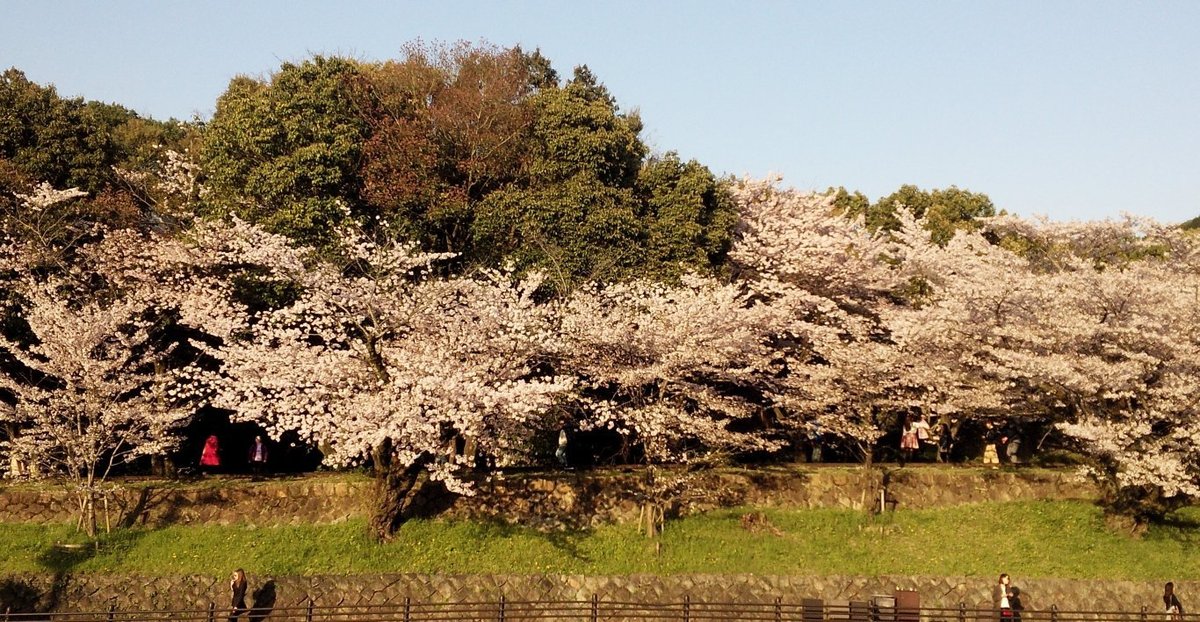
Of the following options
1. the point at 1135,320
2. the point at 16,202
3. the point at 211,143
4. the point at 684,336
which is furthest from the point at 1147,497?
the point at 16,202

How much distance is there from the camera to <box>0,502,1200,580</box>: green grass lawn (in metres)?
24.2

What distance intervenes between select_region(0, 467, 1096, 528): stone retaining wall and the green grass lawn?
0.42 m

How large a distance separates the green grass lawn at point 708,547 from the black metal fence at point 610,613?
4.00 ft

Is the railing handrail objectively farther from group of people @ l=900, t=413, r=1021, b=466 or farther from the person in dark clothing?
group of people @ l=900, t=413, r=1021, b=466

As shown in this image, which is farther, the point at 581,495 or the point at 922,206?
the point at 922,206

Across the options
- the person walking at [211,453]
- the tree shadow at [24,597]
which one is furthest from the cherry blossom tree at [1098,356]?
the tree shadow at [24,597]

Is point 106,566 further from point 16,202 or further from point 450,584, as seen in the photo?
point 16,202

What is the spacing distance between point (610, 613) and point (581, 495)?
13.6 feet

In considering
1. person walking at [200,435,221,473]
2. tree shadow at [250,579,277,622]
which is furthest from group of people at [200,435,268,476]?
tree shadow at [250,579,277,622]

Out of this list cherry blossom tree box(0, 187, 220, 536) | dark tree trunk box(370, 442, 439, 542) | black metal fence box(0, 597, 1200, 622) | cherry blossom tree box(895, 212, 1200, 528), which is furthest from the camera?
cherry blossom tree box(895, 212, 1200, 528)

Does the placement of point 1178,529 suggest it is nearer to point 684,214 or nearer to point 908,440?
point 908,440

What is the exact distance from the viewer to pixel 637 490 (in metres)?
27.5

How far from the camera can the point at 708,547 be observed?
26.2 metres

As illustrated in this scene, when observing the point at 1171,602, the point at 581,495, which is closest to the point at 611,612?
the point at 581,495
